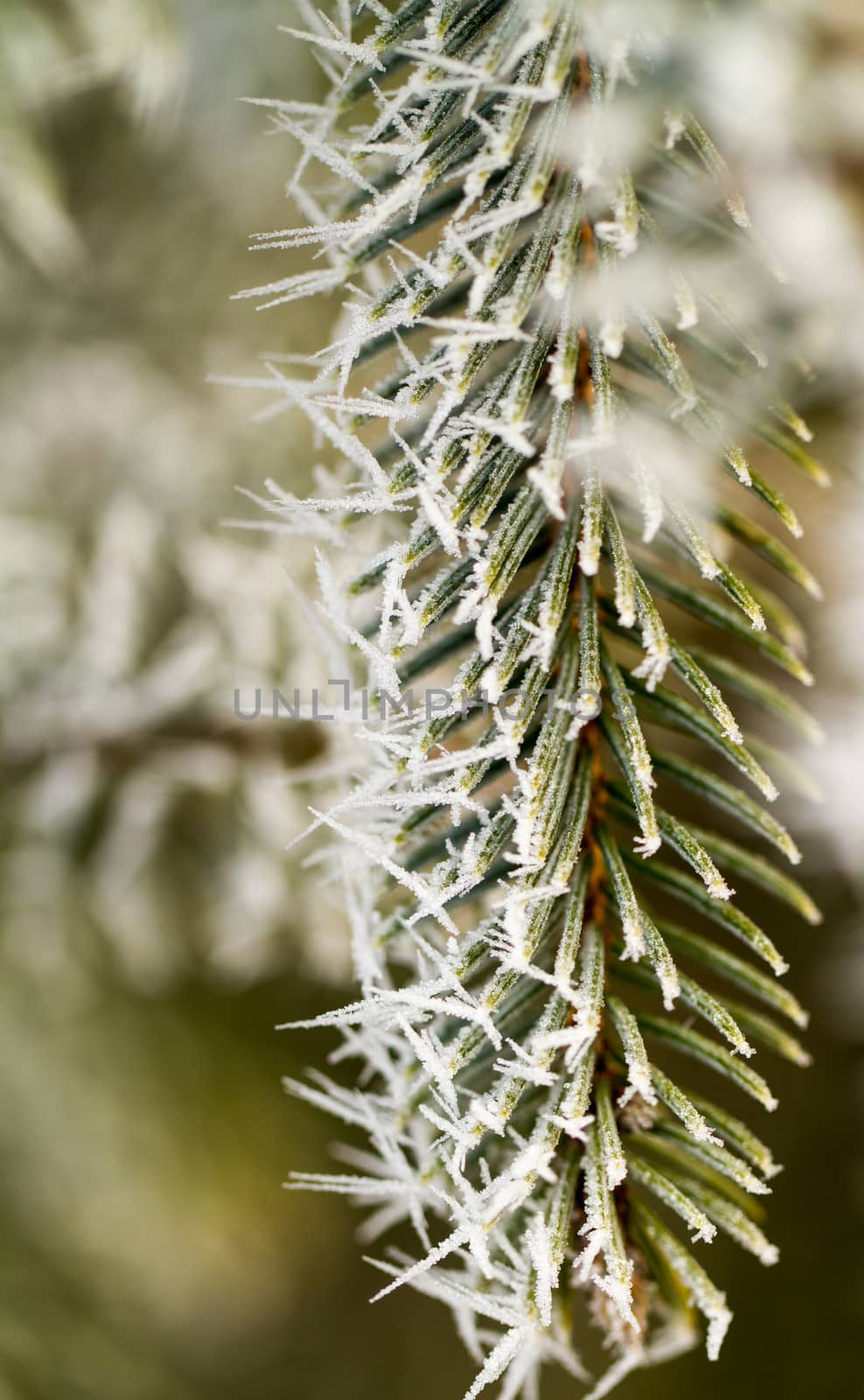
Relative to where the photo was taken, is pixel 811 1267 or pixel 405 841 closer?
pixel 405 841

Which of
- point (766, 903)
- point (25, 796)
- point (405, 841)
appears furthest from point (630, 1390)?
point (405, 841)

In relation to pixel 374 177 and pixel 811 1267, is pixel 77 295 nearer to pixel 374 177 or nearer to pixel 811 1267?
pixel 374 177

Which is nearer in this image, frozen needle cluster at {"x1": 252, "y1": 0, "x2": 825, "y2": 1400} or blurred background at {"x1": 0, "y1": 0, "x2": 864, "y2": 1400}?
frozen needle cluster at {"x1": 252, "y1": 0, "x2": 825, "y2": 1400}

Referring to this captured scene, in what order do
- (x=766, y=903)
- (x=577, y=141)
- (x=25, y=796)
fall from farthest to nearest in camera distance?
(x=766, y=903) → (x=25, y=796) → (x=577, y=141)

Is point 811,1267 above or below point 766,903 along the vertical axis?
below

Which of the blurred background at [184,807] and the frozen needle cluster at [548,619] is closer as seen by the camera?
the frozen needle cluster at [548,619]
